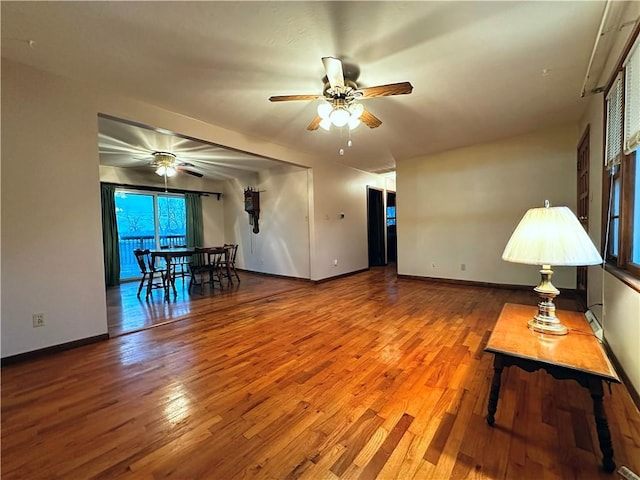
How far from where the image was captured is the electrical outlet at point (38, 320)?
2.49 m

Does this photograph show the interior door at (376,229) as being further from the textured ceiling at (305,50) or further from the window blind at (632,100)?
the window blind at (632,100)

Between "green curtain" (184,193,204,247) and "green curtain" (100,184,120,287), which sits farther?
"green curtain" (184,193,204,247)

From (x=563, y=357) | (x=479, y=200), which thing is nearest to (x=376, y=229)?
(x=479, y=200)

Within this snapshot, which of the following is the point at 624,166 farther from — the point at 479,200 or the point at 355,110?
the point at 479,200

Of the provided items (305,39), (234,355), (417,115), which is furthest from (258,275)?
(305,39)

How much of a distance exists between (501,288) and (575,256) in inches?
155

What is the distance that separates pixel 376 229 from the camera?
772cm

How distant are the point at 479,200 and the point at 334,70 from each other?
398 centimetres

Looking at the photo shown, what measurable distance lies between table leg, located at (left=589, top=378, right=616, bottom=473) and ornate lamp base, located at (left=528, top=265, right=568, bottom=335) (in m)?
0.38

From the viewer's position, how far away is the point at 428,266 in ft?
18.3

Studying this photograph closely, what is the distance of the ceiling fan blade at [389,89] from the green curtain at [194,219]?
20.4 ft

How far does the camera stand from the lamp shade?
1.36 metres

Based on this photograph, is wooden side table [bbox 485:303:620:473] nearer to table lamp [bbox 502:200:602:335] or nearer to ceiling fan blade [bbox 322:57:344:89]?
table lamp [bbox 502:200:602:335]

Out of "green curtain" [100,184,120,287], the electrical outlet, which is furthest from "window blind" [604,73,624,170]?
"green curtain" [100,184,120,287]
